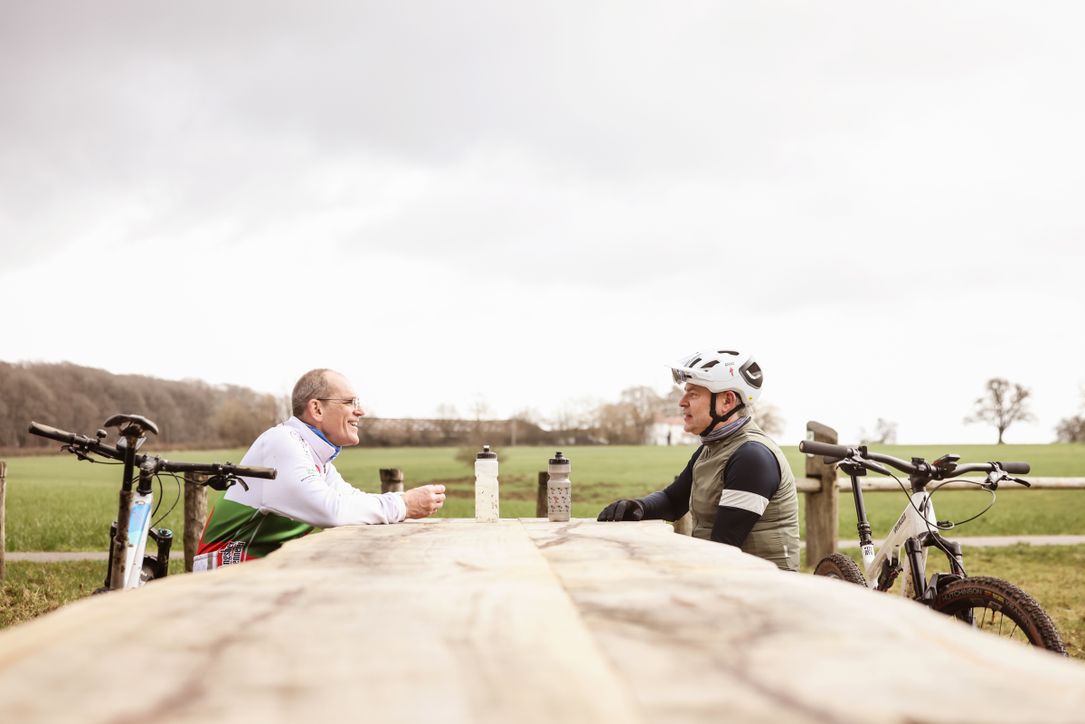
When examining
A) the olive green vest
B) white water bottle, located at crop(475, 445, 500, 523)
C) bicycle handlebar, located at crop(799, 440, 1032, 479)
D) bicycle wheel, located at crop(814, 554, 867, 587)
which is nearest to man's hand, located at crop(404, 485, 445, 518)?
white water bottle, located at crop(475, 445, 500, 523)

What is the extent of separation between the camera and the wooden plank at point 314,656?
104 centimetres

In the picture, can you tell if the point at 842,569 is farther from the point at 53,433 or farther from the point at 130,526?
the point at 53,433

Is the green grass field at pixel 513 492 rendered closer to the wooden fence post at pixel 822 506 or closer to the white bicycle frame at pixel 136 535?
the white bicycle frame at pixel 136 535

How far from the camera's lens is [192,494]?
988cm

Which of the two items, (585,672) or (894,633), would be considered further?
(894,633)

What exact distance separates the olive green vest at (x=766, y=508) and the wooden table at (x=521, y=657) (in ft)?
8.75

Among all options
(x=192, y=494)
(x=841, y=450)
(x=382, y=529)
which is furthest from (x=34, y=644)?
(x=192, y=494)

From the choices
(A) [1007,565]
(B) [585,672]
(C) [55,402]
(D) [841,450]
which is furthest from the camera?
(C) [55,402]

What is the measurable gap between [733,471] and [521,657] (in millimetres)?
3338

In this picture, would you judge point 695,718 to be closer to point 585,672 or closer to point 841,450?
point 585,672

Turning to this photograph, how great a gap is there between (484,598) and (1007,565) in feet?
43.8

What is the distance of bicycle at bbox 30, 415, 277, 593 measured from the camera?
13.1 feet

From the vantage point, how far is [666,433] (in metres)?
75.6

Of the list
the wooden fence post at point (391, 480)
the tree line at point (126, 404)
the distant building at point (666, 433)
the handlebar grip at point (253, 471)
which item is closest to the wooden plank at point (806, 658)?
the handlebar grip at point (253, 471)
